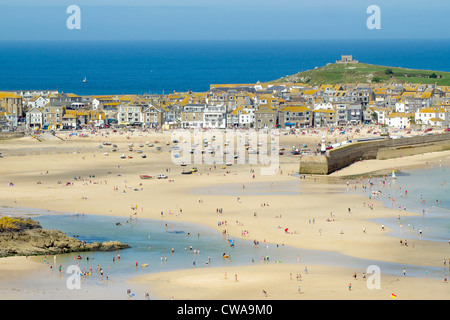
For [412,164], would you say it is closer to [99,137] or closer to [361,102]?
[99,137]

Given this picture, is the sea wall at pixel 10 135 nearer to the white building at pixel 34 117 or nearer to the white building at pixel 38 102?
the white building at pixel 34 117

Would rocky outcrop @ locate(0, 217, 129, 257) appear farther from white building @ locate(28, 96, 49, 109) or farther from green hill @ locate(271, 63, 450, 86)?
green hill @ locate(271, 63, 450, 86)

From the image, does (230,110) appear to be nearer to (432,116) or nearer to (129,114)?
(129,114)

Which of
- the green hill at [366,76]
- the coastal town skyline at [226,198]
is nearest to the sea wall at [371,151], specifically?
the coastal town skyline at [226,198]

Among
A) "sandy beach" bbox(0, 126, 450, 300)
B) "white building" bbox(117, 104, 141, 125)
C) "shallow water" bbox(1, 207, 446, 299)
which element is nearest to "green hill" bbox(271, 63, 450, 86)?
"white building" bbox(117, 104, 141, 125)

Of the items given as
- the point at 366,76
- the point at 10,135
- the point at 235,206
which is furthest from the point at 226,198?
the point at 366,76

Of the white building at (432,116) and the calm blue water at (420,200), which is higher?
the white building at (432,116)

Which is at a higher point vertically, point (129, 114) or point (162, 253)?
point (129, 114)
